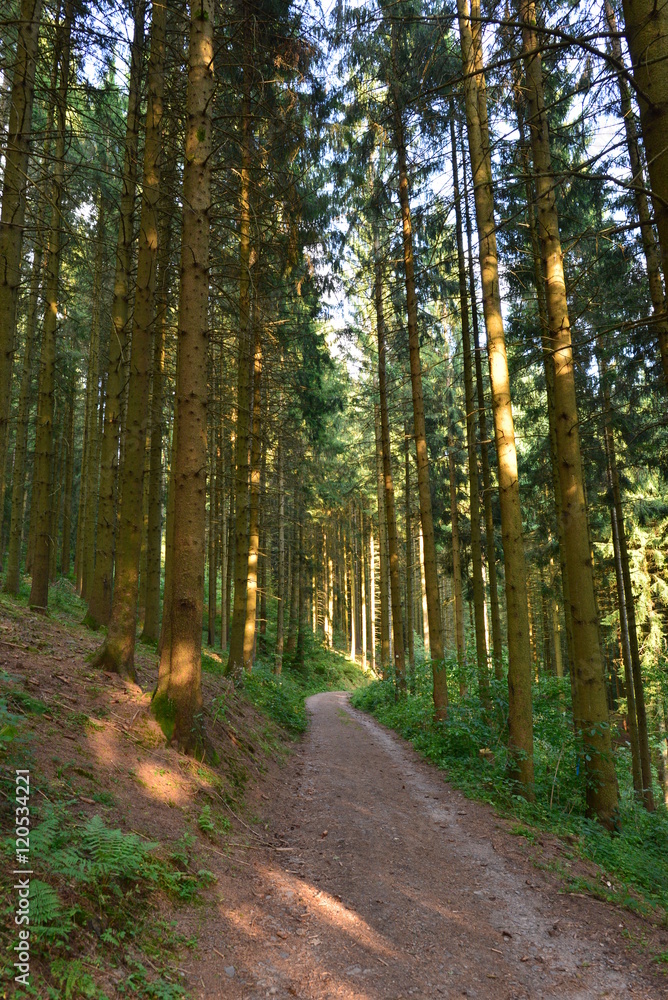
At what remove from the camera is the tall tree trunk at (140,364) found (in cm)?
722

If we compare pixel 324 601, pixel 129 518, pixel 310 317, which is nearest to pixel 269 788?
pixel 129 518

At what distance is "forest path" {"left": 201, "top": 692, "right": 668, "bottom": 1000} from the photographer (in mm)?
3533

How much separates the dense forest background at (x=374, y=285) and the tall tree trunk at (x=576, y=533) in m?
0.04

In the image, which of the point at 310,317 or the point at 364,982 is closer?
the point at 364,982

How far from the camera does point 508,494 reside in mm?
7598

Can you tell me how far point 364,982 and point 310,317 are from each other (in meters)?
13.0

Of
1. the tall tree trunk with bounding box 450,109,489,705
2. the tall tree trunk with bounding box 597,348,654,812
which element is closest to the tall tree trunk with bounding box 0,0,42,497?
the tall tree trunk with bounding box 450,109,489,705

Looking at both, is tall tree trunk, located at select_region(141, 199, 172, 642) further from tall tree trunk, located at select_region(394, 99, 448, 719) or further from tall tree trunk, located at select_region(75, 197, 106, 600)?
tall tree trunk, located at select_region(394, 99, 448, 719)

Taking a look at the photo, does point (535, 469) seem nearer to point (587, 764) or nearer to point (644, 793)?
point (644, 793)

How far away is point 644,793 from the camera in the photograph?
37.7ft

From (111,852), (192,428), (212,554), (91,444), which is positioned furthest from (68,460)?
(111,852)

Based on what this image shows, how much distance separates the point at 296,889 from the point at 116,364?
7.76 meters

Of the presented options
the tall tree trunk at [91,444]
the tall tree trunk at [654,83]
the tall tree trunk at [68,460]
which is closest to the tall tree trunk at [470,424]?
the tall tree trunk at [654,83]

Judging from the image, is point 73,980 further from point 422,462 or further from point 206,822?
point 422,462
